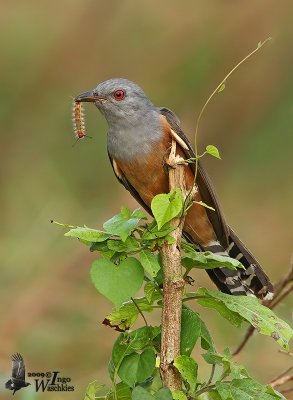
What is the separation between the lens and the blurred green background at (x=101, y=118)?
648 centimetres

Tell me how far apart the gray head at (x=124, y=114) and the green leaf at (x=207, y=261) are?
4.60 feet

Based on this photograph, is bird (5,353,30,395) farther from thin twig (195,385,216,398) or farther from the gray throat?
thin twig (195,385,216,398)

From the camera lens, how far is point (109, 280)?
2078 millimetres

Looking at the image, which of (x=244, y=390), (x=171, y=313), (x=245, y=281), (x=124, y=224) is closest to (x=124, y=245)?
(x=124, y=224)

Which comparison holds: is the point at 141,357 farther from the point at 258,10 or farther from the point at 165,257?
the point at 258,10

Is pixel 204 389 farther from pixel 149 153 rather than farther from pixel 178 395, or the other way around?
pixel 149 153

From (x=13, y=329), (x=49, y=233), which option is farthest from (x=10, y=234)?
(x=13, y=329)

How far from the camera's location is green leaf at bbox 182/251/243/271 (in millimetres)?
2162

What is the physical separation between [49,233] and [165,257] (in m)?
4.63

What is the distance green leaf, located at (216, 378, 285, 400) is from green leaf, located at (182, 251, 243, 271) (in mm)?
271

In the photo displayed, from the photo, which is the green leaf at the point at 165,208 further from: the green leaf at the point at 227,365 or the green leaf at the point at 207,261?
the green leaf at the point at 227,365

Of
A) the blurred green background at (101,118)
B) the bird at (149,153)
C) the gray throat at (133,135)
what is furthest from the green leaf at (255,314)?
the blurred green background at (101,118)

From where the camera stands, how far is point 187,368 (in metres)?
2.05

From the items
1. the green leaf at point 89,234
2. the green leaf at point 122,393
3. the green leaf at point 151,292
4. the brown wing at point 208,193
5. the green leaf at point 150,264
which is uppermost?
the brown wing at point 208,193
